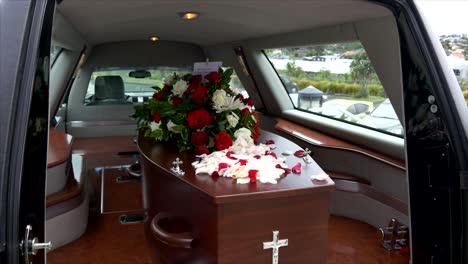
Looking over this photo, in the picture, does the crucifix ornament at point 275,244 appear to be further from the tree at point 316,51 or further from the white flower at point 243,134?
the tree at point 316,51

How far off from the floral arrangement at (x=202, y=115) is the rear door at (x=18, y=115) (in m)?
1.33

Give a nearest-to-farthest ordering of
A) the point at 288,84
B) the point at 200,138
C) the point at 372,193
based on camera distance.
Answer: the point at 200,138 → the point at 372,193 → the point at 288,84

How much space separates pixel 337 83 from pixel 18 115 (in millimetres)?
3609

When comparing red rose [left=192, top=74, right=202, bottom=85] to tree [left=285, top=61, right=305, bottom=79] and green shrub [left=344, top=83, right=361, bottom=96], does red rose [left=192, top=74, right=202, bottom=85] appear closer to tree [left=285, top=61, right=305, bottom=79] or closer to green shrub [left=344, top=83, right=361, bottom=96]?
green shrub [left=344, top=83, right=361, bottom=96]

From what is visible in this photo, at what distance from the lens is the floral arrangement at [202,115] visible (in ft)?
8.00

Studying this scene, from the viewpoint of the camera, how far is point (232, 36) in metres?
4.57

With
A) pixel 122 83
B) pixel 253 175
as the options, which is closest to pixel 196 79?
pixel 253 175

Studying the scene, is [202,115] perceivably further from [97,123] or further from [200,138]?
[97,123]

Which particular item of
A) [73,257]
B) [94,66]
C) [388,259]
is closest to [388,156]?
[388,259]

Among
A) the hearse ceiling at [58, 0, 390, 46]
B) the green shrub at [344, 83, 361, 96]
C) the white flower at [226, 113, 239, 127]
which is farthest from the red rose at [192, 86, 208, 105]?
the green shrub at [344, 83, 361, 96]

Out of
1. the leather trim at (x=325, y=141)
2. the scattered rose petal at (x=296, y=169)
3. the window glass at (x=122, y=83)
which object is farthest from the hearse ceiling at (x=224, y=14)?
the window glass at (x=122, y=83)

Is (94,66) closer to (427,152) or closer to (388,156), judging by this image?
(388,156)

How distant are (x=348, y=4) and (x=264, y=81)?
324 cm

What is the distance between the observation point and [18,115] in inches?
36.2
